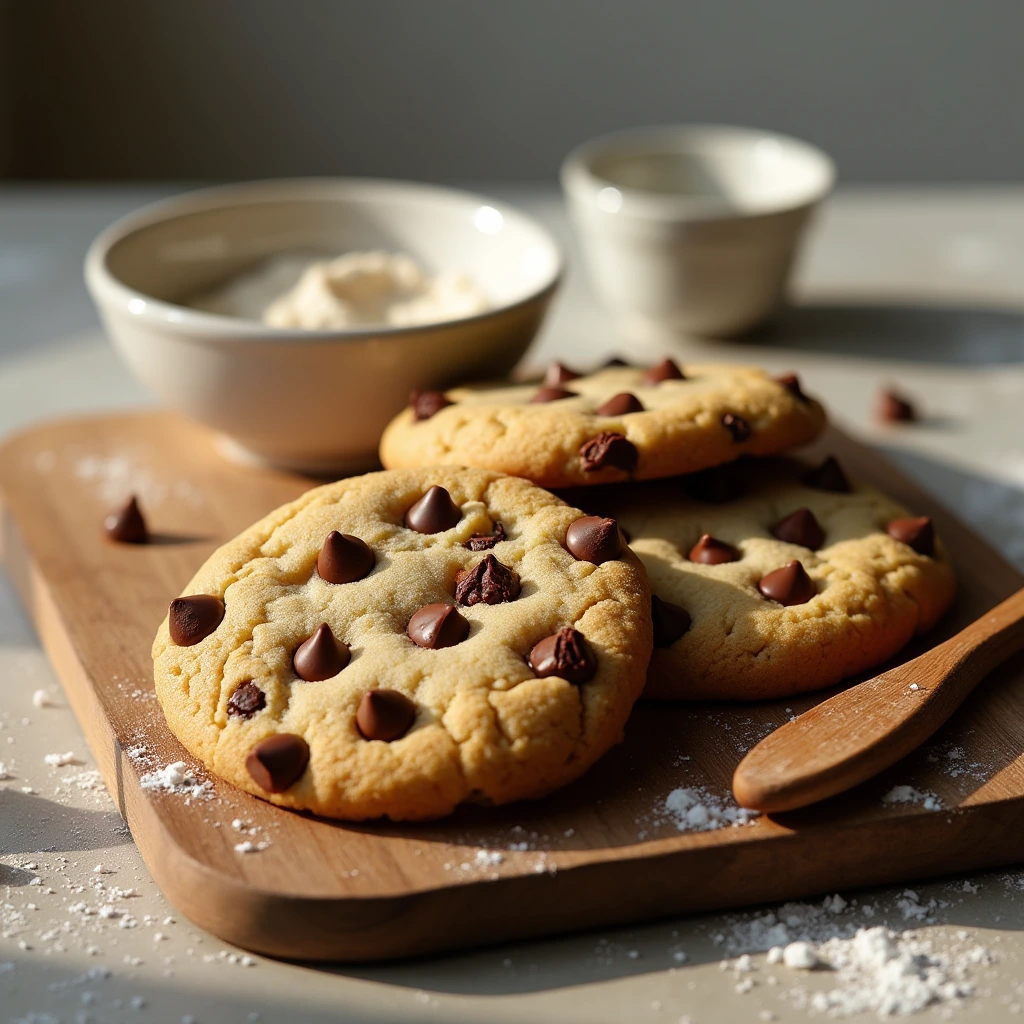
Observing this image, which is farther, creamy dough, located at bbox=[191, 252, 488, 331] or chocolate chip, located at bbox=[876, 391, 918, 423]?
chocolate chip, located at bbox=[876, 391, 918, 423]


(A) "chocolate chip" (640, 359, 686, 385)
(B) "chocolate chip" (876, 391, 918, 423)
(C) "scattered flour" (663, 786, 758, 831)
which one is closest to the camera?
(C) "scattered flour" (663, 786, 758, 831)

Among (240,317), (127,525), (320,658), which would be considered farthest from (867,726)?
(240,317)

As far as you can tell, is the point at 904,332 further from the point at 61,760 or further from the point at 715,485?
the point at 61,760

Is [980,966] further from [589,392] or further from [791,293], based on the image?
[791,293]

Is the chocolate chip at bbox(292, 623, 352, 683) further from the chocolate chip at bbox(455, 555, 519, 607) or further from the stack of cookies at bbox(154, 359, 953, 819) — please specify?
the chocolate chip at bbox(455, 555, 519, 607)

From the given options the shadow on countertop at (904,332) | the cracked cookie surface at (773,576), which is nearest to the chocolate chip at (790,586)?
the cracked cookie surface at (773,576)

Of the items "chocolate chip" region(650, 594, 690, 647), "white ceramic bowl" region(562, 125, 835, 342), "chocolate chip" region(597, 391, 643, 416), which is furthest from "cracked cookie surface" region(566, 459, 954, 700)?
"white ceramic bowl" region(562, 125, 835, 342)

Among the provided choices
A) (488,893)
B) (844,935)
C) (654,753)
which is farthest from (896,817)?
(488,893)
